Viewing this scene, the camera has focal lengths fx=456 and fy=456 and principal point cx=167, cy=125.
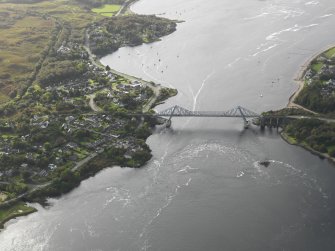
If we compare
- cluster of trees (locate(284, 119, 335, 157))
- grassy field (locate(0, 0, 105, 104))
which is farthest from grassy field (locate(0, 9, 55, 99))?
cluster of trees (locate(284, 119, 335, 157))

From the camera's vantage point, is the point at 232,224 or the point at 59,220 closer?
the point at 232,224

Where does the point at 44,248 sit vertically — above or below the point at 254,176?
below

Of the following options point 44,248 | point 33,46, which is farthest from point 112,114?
point 33,46

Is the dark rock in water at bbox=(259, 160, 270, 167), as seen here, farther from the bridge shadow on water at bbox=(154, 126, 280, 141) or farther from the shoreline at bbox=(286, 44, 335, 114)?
the shoreline at bbox=(286, 44, 335, 114)

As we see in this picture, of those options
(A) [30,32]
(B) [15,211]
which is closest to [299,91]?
(B) [15,211]

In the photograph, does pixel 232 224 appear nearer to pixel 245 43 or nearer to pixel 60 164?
pixel 60 164

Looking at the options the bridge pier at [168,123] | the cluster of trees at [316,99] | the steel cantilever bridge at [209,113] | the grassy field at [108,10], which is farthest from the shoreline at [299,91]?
the grassy field at [108,10]
